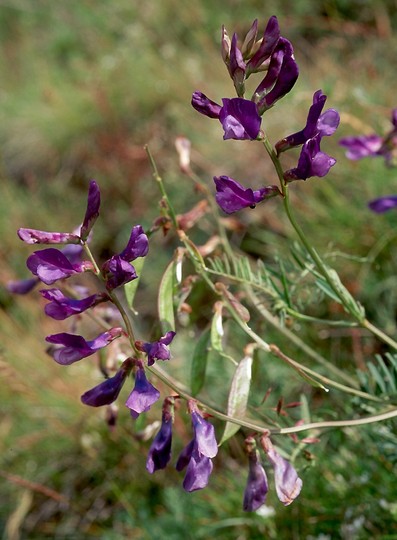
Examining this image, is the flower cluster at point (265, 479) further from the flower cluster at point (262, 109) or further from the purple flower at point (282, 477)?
the flower cluster at point (262, 109)

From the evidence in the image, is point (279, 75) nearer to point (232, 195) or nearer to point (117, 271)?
point (232, 195)

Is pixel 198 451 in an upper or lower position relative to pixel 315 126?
lower

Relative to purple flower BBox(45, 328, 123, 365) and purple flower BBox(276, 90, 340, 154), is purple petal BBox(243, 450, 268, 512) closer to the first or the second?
purple flower BBox(45, 328, 123, 365)

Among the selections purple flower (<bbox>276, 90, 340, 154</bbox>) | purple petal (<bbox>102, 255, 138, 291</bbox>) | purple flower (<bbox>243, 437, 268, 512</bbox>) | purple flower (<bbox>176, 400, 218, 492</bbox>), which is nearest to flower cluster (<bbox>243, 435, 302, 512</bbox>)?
purple flower (<bbox>243, 437, 268, 512</bbox>)

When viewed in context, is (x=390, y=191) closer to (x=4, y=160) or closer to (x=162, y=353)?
(x=162, y=353)

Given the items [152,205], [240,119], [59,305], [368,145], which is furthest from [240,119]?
[152,205]

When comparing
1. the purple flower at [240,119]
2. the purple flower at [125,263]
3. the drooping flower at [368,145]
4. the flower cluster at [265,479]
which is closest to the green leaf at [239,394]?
the flower cluster at [265,479]
